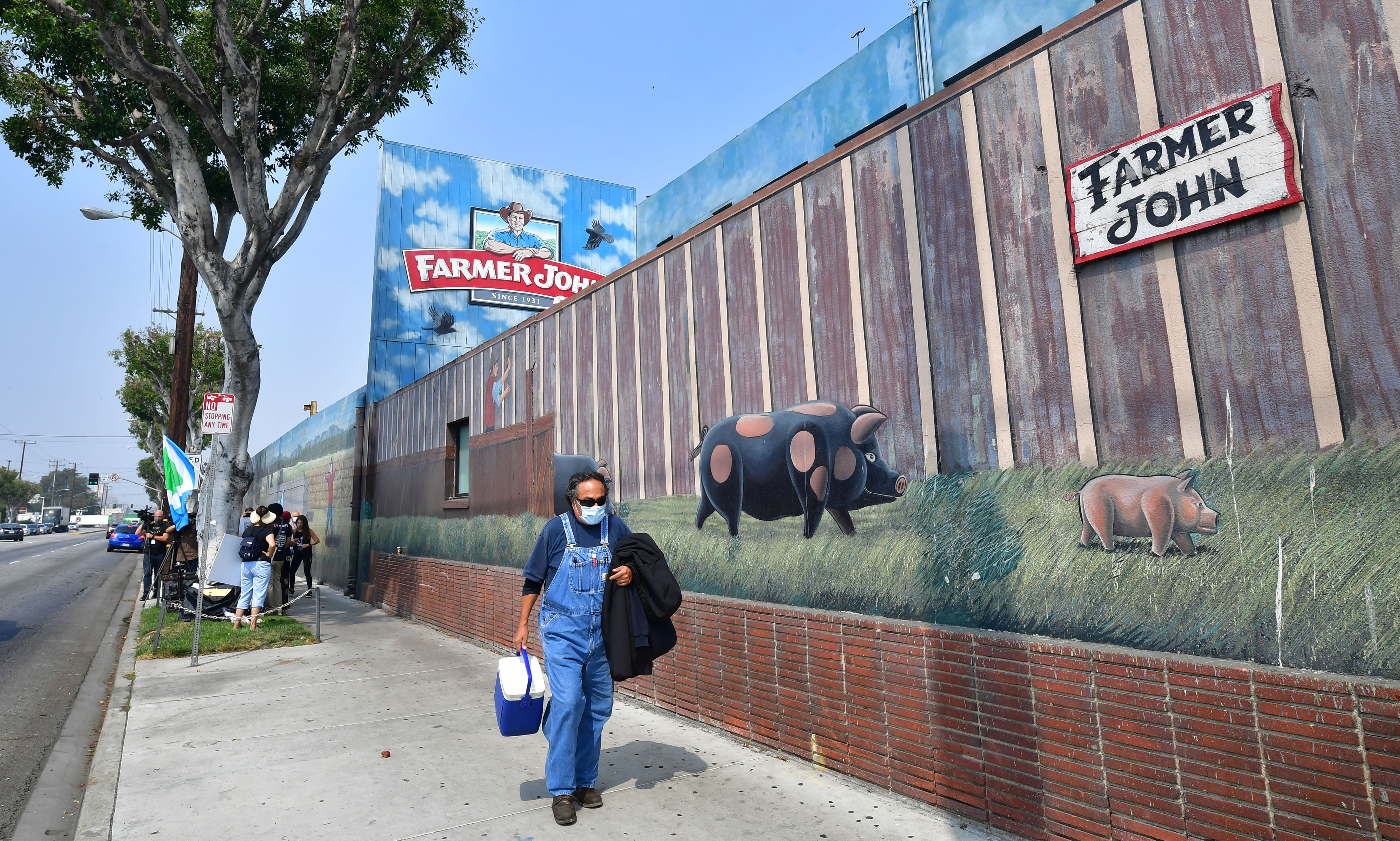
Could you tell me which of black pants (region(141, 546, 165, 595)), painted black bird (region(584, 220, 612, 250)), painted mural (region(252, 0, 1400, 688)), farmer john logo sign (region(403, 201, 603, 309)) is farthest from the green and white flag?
painted black bird (region(584, 220, 612, 250))

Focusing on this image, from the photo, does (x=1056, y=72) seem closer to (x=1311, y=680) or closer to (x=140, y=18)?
(x=1311, y=680)

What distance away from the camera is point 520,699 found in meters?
4.14

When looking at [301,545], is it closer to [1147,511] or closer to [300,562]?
[300,562]

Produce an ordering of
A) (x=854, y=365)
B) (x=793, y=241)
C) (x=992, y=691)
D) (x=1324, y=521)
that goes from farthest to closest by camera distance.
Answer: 1. (x=793, y=241)
2. (x=854, y=365)
3. (x=992, y=691)
4. (x=1324, y=521)

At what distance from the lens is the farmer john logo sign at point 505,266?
17.1 metres

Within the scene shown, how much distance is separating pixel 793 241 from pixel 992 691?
10.6 feet

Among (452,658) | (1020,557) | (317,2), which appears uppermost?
(317,2)

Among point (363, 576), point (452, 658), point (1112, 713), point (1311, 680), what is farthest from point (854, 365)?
point (363, 576)

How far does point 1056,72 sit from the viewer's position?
13.0ft

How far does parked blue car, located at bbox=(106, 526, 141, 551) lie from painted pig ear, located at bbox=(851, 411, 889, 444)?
1724 inches

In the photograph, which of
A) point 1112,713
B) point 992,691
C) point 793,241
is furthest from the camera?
point 793,241

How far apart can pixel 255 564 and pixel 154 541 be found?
19.3 feet

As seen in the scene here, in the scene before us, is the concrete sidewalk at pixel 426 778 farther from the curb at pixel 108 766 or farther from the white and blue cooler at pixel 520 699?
the white and blue cooler at pixel 520 699

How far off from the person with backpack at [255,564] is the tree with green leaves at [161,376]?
28.0 m
